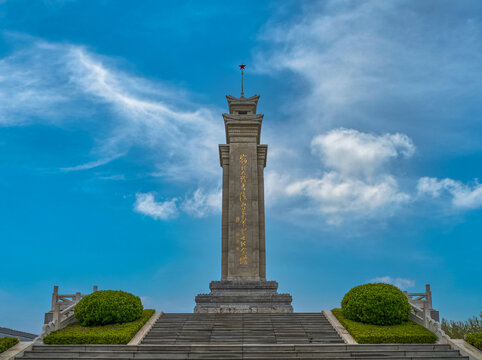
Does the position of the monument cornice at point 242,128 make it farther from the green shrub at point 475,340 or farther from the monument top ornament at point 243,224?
the green shrub at point 475,340

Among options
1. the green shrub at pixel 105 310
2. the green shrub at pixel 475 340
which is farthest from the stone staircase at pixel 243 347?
the green shrub at pixel 105 310

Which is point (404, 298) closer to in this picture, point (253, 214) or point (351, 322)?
point (351, 322)

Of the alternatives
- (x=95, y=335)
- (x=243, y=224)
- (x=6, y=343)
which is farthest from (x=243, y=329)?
(x=243, y=224)

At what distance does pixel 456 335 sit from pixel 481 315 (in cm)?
155

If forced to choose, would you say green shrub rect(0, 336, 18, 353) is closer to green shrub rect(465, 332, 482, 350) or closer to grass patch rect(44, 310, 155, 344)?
grass patch rect(44, 310, 155, 344)

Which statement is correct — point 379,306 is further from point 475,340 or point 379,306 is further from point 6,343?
point 6,343

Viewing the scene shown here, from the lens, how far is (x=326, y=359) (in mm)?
14547

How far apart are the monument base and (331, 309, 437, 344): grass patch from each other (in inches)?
191

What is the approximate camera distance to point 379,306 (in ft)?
56.3

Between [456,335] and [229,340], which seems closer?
[229,340]

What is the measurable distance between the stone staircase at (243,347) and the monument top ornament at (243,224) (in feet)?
15.1

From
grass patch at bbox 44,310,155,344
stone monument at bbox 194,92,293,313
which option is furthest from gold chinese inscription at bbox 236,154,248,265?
grass patch at bbox 44,310,155,344

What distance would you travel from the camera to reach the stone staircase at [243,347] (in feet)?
48.4

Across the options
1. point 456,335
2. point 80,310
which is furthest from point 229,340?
point 456,335
